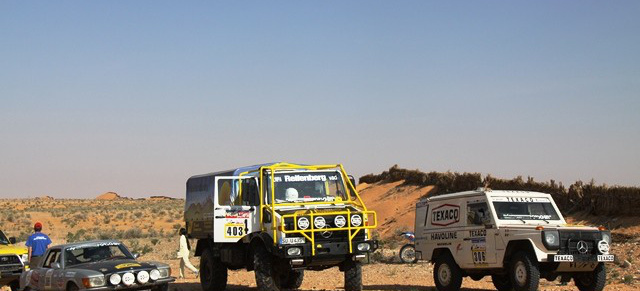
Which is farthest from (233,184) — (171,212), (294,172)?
(171,212)

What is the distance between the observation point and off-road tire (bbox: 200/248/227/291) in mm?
20531

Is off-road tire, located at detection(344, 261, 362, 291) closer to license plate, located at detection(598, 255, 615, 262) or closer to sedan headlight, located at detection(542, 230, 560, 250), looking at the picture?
sedan headlight, located at detection(542, 230, 560, 250)

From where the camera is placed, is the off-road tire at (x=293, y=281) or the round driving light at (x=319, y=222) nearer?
the round driving light at (x=319, y=222)

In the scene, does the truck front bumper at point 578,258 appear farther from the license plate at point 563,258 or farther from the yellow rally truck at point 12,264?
the yellow rally truck at point 12,264

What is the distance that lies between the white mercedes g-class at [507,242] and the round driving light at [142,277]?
672cm

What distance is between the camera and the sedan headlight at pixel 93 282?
1555 cm

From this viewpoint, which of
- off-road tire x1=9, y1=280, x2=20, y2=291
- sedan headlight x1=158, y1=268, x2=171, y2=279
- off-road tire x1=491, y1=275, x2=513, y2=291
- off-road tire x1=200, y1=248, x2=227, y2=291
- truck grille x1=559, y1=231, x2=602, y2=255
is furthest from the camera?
off-road tire x1=9, y1=280, x2=20, y2=291

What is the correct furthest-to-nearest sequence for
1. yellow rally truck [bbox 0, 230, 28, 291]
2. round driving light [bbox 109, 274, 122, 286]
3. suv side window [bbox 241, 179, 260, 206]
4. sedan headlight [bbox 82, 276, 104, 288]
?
yellow rally truck [bbox 0, 230, 28, 291], suv side window [bbox 241, 179, 260, 206], round driving light [bbox 109, 274, 122, 286], sedan headlight [bbox 82, 276, 104, 288]

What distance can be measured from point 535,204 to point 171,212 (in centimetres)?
6368

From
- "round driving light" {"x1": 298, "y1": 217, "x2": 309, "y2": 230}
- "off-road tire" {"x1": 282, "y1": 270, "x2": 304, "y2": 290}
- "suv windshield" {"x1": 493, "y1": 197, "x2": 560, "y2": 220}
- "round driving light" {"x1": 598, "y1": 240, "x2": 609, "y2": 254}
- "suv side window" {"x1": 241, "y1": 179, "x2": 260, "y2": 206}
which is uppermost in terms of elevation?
"suv side window" {"x1": 241, "y1": 179, "x2": 260, "y2": 206}

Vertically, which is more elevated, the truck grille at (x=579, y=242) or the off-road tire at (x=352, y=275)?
the truck grille at (x=579, y=242)

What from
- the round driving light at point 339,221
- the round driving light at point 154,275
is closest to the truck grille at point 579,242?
the round driving light at point 339,221

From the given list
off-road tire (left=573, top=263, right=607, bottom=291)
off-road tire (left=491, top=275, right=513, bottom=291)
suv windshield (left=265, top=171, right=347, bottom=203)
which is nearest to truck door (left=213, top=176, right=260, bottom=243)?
suv windshield (left=265, top=171, right=347, bottom=203)

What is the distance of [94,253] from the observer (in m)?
17.3
